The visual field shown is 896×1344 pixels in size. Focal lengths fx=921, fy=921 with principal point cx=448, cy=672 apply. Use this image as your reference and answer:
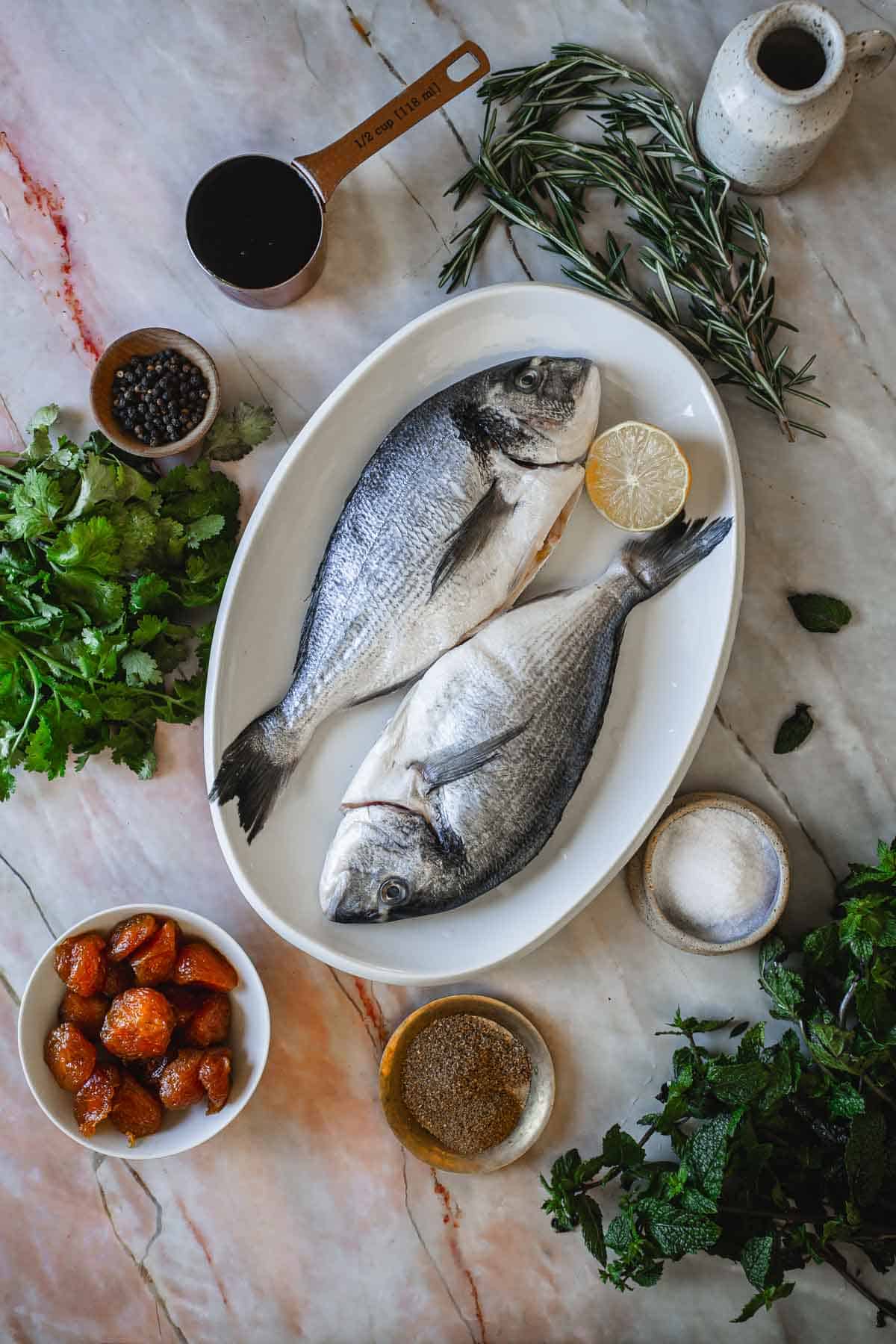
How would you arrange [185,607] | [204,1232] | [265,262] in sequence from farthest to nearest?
[204,1232], [185,607], [265,262]

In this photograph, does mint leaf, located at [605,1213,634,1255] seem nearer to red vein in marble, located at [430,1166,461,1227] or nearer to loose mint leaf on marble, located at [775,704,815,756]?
red vein in marble, located at [430,1166,461,1227]

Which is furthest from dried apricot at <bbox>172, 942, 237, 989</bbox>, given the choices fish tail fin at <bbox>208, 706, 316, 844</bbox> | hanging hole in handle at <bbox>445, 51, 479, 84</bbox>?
hanging hole in handle at <bbox>445, 51, 479, 84</bbox>

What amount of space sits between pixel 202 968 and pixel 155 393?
931 millimetres

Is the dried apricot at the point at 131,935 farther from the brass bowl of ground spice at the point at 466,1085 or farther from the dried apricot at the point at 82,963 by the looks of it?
the brass bowl of ground spice at the point at 466,1085

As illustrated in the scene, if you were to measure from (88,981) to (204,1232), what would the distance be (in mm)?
553

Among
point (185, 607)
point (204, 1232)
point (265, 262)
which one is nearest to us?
point (265, 262)

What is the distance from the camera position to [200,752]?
1623mm

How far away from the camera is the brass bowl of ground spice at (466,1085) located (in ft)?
5.14

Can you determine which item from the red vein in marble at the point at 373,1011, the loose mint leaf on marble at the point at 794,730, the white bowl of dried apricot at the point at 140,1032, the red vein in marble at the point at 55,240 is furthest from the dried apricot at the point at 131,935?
the loose mint leaf on marble at the point at 794,730

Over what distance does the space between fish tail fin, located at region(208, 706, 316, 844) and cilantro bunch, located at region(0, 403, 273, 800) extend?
12 cm

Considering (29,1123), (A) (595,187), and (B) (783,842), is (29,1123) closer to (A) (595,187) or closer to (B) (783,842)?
(B) (783,842)

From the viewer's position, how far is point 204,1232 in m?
1.66

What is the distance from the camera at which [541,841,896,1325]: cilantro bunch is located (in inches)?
53.2

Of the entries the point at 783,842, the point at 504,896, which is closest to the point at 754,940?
the point at 783,842
